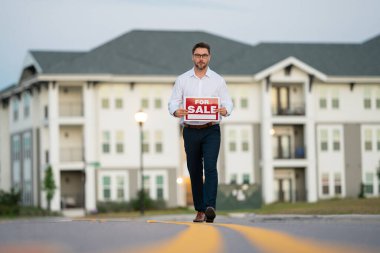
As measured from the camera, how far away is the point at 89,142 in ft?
210

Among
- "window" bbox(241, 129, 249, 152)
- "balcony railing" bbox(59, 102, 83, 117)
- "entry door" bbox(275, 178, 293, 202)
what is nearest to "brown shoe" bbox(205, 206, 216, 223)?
"balcony railing" bbox(59, 102, 83, 117)

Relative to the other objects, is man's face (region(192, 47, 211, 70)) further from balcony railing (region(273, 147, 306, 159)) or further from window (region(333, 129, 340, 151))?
window (region(333, 129, 340, 151))

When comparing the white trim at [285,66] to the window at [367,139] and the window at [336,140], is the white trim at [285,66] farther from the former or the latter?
the window at [367,139]

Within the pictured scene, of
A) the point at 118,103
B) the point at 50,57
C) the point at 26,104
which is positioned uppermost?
the point at 50,57

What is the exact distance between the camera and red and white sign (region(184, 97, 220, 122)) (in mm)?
12414

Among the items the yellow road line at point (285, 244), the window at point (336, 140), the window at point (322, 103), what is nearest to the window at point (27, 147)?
the window at point (322, 103)

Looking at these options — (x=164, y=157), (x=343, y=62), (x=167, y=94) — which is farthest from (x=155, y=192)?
(x=343, y=62)

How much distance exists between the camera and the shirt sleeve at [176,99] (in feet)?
41.3

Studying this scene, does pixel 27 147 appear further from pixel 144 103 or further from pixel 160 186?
pixel 160 186

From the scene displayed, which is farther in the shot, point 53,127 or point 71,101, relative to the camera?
point 71,101

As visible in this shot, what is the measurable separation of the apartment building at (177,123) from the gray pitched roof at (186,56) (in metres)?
0.09

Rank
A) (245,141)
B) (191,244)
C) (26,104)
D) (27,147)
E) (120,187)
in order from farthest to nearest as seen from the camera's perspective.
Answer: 1. (26,104)
2. (27,147)
3. (245,141)
4. (120,187)
5. (191,244)

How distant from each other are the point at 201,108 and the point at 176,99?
384 millimetres

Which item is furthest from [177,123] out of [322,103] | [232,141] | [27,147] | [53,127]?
[27,147]
